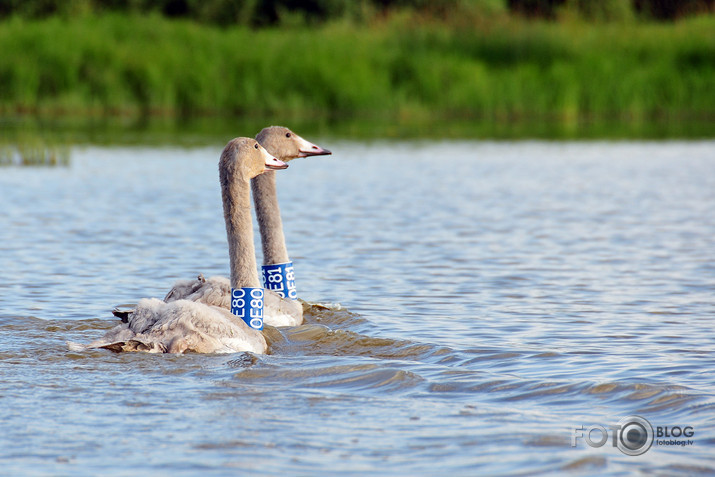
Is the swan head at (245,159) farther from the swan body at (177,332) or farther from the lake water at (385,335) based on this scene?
the lake water at (385,335)

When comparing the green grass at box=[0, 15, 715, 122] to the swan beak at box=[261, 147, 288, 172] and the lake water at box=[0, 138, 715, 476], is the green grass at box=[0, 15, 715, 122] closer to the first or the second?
the lake water at box=[0, 138, 715, 476]

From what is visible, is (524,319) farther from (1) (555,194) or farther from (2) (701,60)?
(2) (701,60)

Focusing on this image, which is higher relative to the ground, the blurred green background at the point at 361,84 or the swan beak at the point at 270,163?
the blurred green background at the point at 361,84

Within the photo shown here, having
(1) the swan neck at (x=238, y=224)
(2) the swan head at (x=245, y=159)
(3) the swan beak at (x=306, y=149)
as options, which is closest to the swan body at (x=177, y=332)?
(1) the swan neck at (x=238, y=224)

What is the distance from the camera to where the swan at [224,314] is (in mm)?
7406

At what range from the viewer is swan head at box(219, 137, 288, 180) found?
8.20 meters

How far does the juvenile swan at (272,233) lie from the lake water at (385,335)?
0.22 metres

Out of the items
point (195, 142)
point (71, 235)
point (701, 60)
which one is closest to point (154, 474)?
point (71, 235)

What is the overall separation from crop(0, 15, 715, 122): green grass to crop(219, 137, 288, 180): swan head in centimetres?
2123

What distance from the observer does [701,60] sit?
33.5 m

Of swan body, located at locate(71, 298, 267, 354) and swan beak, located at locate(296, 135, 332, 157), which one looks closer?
swan body, located at locate(71, 298, 267, 354)

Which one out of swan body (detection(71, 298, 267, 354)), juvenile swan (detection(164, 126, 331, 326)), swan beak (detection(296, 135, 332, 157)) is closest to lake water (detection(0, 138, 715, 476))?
swan body (detection(71, 298, 267, 354))

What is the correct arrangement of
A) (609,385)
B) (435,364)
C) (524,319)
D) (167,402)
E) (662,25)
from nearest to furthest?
1. (167,402)
2. (609,385)
3. (435,364)
4. (524,319)
5. (662,25)

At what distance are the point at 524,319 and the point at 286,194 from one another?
945 centimetres
